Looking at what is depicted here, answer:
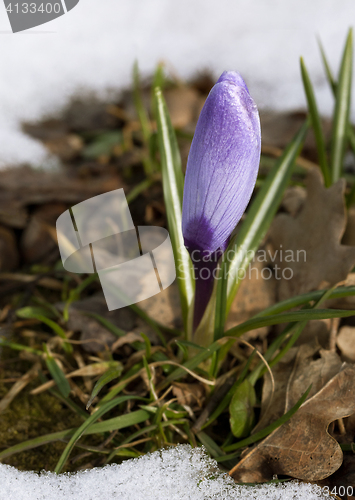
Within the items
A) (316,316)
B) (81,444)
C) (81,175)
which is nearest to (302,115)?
(81,175)

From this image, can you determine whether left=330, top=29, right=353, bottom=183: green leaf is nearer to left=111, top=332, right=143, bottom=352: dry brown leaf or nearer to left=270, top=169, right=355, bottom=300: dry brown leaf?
left=270, top=169, right=355, bottom=300: dry brown leaf

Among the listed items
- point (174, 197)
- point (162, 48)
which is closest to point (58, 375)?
point (174, 197)

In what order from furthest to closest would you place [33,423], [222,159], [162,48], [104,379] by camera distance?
[162,48] → [33,423] → [104,379] → [222,159]

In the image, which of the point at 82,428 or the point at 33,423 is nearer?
the point at 82,428

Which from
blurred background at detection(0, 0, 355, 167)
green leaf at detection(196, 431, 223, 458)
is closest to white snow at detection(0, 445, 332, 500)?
green leaf at detection(196, 431, 223, 458)

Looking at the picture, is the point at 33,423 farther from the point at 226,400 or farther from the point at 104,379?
the point at 226,400

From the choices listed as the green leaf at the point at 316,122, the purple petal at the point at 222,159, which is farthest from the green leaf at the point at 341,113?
the purple petal at the point at 222,159
